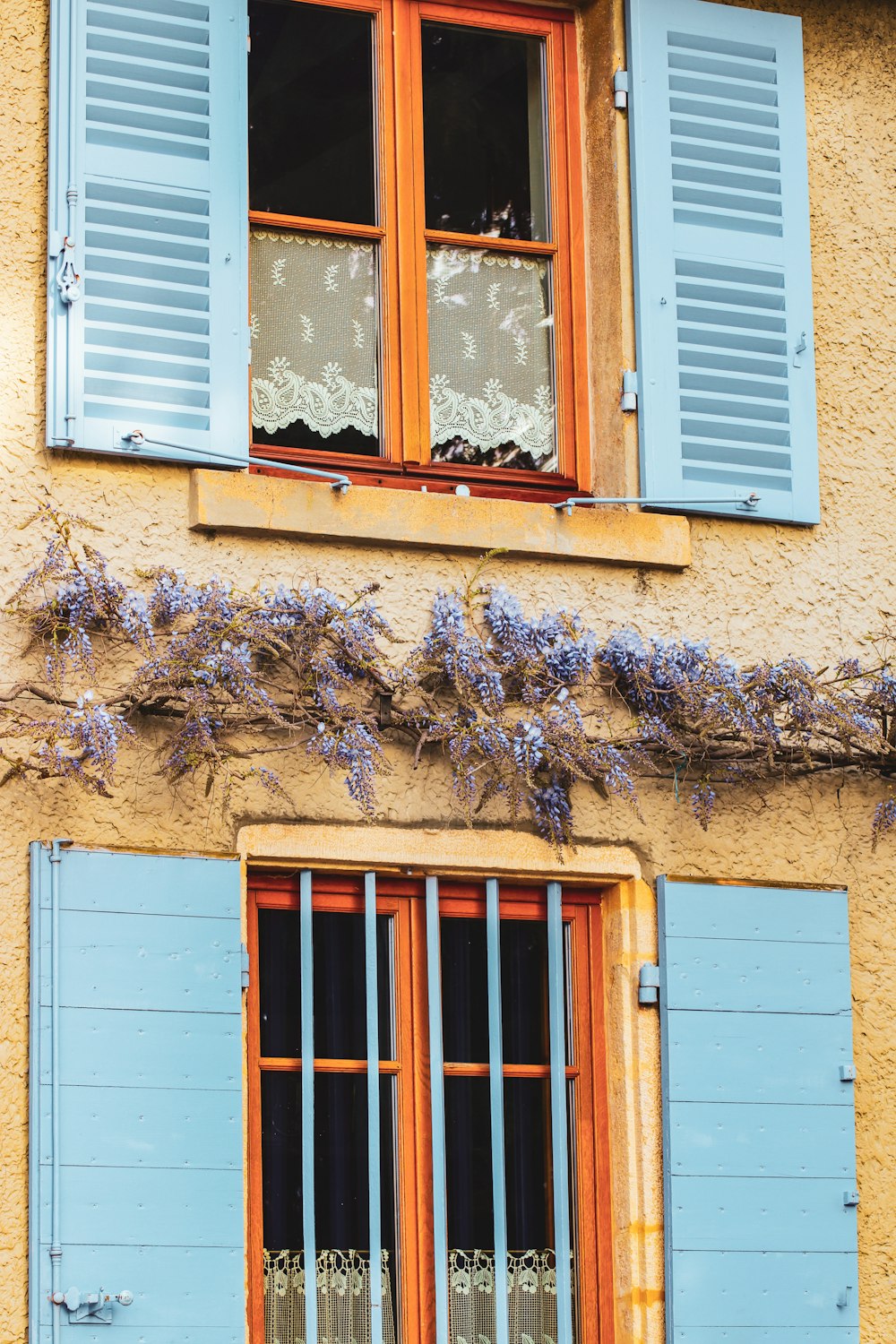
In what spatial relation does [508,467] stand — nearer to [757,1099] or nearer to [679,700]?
[679,700]

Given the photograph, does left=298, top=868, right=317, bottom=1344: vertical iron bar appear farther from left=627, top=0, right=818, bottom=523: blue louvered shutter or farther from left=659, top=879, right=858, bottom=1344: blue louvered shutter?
left=627, top=0, right=818, bottom=523: blue louvered shutter

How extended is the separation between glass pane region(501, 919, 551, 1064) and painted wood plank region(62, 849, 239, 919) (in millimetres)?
818

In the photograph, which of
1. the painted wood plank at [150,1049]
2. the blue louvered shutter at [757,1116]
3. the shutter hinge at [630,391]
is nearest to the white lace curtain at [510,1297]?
the blue louvered shutter at [757,1116]

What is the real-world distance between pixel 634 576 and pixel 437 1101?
149cm

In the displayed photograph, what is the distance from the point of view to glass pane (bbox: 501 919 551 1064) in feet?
19.1

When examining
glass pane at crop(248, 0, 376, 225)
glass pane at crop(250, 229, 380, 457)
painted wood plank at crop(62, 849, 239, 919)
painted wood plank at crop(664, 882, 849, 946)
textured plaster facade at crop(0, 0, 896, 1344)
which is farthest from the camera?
glass pane at crop(248, 0, 376, 225)

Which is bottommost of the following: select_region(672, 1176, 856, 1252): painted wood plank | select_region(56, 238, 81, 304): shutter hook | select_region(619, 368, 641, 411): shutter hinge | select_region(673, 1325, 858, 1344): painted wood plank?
select_region(673, 1325, 858, 1344): painted wood plank

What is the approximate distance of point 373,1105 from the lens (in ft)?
18.2

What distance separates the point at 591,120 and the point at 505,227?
0.43 meters

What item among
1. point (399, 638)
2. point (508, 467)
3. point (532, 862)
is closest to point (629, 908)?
point (532, 862)

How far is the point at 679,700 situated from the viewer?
594 centimetres

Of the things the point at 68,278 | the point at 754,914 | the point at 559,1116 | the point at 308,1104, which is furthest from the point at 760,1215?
the point at 68,278

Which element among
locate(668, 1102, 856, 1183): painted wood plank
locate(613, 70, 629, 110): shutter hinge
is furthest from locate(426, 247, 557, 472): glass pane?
locate(668, 1102, 856, 1183): painted wood plank

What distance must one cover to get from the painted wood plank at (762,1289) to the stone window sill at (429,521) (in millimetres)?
1801
